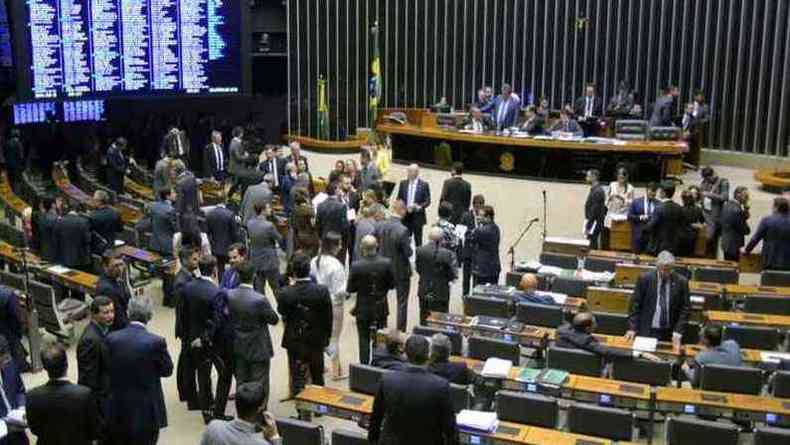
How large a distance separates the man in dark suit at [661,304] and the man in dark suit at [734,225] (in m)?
3.34

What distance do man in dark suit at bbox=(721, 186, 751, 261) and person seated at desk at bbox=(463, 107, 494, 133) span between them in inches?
271

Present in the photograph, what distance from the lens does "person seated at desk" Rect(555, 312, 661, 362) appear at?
727 cm

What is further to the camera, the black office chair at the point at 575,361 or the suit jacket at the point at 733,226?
the suit jacket at the point at 733,226

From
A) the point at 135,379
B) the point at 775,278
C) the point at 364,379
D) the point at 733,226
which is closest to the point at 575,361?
the point at 364,379

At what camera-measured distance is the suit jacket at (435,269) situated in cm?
892

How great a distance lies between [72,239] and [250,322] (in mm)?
3862

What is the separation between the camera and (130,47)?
1656 cm

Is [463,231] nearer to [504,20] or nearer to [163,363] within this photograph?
[163,363]

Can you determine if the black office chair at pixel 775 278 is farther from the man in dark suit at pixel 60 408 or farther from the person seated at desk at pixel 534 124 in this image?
the person seated at desk at pixel 534 124

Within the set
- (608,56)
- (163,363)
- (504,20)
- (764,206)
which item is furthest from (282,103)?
(163,363)

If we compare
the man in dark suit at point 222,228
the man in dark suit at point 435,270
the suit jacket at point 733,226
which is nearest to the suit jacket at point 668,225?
the suit jacket at point 733,226

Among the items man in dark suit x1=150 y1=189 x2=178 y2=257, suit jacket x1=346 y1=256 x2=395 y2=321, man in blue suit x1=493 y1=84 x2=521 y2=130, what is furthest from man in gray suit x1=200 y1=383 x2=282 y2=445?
man in blue suit x1=493 y1=84 x2=521 y2=130

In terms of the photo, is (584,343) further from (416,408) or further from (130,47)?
(130,47)

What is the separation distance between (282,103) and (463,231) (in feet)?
41.5
